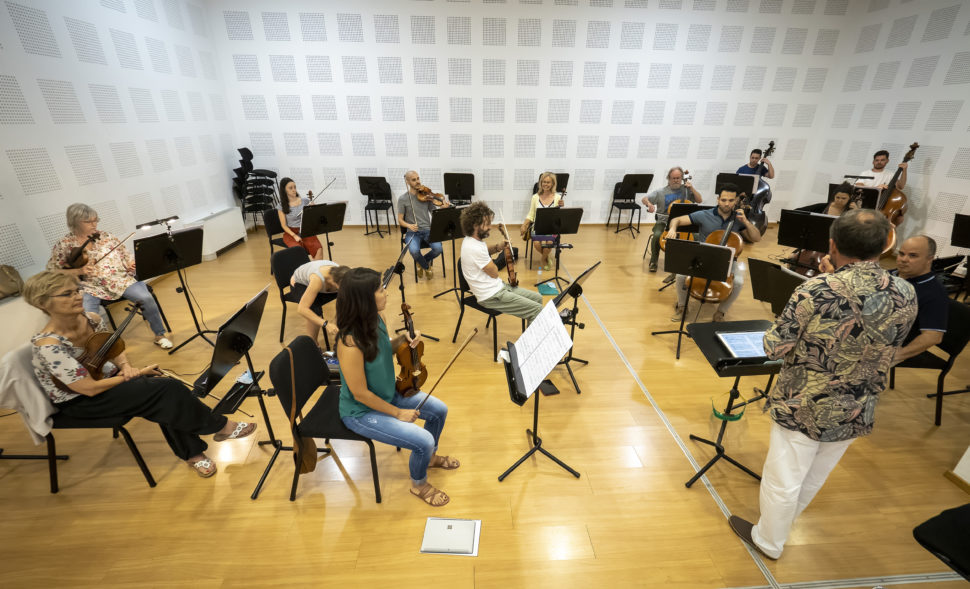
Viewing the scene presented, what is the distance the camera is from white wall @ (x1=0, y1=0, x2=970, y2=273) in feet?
19.5

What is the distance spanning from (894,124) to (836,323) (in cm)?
783

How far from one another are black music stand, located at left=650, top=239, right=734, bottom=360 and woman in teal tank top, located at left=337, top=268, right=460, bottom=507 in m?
2.50

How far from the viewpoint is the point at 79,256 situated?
3627mm

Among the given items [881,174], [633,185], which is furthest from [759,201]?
[633,185]

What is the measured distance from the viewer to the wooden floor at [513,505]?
2150 mm

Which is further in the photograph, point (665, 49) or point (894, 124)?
point (665, 49)

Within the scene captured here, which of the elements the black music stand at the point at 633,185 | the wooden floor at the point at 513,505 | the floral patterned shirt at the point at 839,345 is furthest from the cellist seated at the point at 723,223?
the black music stand at the point at 633,185

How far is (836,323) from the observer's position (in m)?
1.60

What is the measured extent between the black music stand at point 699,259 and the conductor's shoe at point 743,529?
76.9 inches

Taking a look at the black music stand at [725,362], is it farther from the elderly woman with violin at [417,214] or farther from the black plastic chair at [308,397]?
the elderly woman with violin at [417,214]

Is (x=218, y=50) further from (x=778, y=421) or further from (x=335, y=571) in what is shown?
(x=778, y=421)

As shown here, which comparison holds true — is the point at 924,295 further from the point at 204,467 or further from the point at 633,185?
the point at 633,185

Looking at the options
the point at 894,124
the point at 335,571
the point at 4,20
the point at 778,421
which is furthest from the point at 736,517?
the point at 894,124

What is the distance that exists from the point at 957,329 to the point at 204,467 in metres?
5.37
